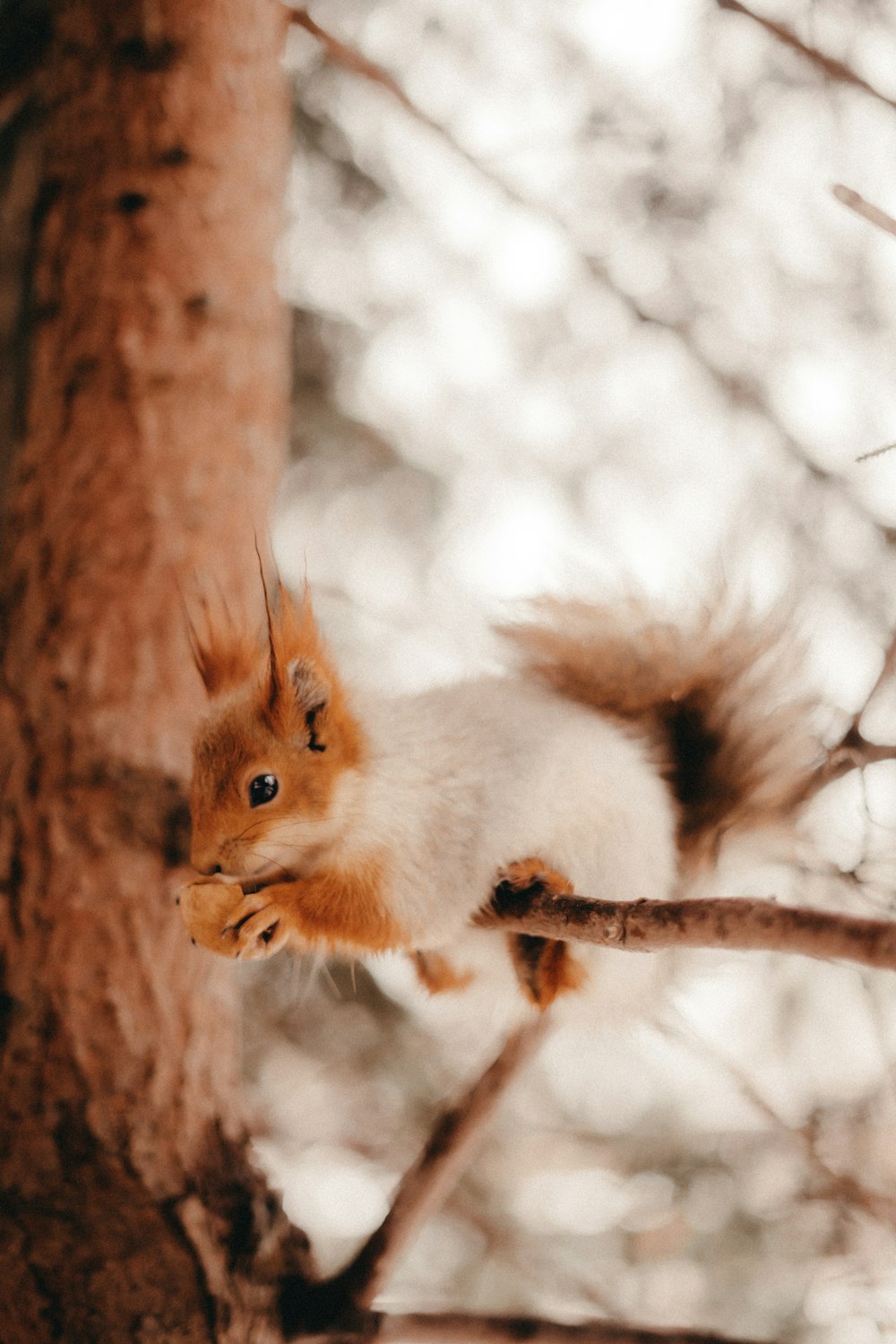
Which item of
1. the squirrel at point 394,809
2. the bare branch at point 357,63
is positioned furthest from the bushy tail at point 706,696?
the bare branch at point 357,63

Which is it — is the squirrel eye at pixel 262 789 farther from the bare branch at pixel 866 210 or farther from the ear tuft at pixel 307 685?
the bare branch at pixel 866 210

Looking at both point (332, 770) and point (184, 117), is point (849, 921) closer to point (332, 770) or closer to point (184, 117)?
point (332, 770)

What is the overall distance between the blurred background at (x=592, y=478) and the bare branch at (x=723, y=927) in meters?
0.48

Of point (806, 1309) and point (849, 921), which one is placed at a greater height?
point (849, 921)

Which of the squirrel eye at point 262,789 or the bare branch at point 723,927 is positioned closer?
the bare branch at point 723,927

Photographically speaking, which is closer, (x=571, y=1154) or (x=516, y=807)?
(x=516, y=807)

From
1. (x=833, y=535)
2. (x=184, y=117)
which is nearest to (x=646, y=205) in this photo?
(x=833, y=535)

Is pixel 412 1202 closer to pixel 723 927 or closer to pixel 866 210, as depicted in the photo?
pixel 723 927

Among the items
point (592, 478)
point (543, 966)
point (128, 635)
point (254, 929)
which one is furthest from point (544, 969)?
point (592, 478)

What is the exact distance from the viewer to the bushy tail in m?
0.97

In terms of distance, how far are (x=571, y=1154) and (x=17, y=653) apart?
1.23 meters

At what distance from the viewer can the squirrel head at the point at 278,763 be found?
2.48 feet

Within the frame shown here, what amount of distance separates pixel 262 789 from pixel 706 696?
43cm

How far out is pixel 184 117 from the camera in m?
1.20
